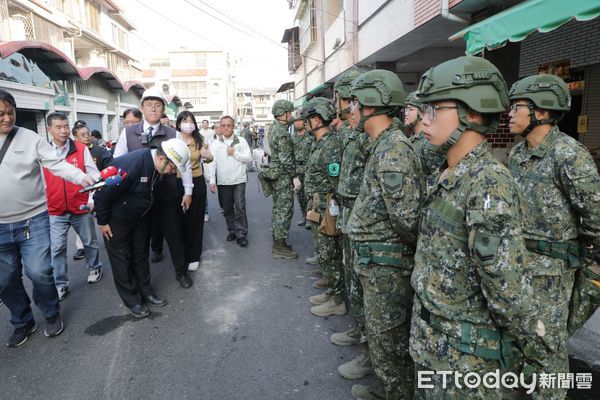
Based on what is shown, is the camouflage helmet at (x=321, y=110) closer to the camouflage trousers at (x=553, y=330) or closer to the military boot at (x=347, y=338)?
the military boot at (x=347, y=338)

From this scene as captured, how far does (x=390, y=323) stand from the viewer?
211 cm

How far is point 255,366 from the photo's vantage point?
2.83 metres

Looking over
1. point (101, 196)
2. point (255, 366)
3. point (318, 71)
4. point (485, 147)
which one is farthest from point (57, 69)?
point (485, 147)

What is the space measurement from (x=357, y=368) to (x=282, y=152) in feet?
10.2

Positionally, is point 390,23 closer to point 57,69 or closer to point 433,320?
point 433,320

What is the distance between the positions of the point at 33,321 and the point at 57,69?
11468 mm

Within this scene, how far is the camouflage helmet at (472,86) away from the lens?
1497mm

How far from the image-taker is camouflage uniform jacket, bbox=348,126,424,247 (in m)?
2.01

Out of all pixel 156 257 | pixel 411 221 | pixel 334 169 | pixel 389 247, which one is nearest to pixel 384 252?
pixel 389 247

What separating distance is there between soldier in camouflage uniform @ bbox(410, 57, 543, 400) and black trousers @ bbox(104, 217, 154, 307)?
282 centimetres

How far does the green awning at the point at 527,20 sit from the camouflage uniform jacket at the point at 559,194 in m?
1.45

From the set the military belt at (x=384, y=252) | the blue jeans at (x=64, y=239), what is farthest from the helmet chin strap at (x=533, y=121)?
the blue jeans at (x=64, y=239)

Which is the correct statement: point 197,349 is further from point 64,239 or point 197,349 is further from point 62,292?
point 64,239

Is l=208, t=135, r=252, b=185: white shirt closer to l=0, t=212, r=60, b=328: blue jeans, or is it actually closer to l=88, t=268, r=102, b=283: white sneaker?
l=88, t=268, r=102, b=283: white sneaker
